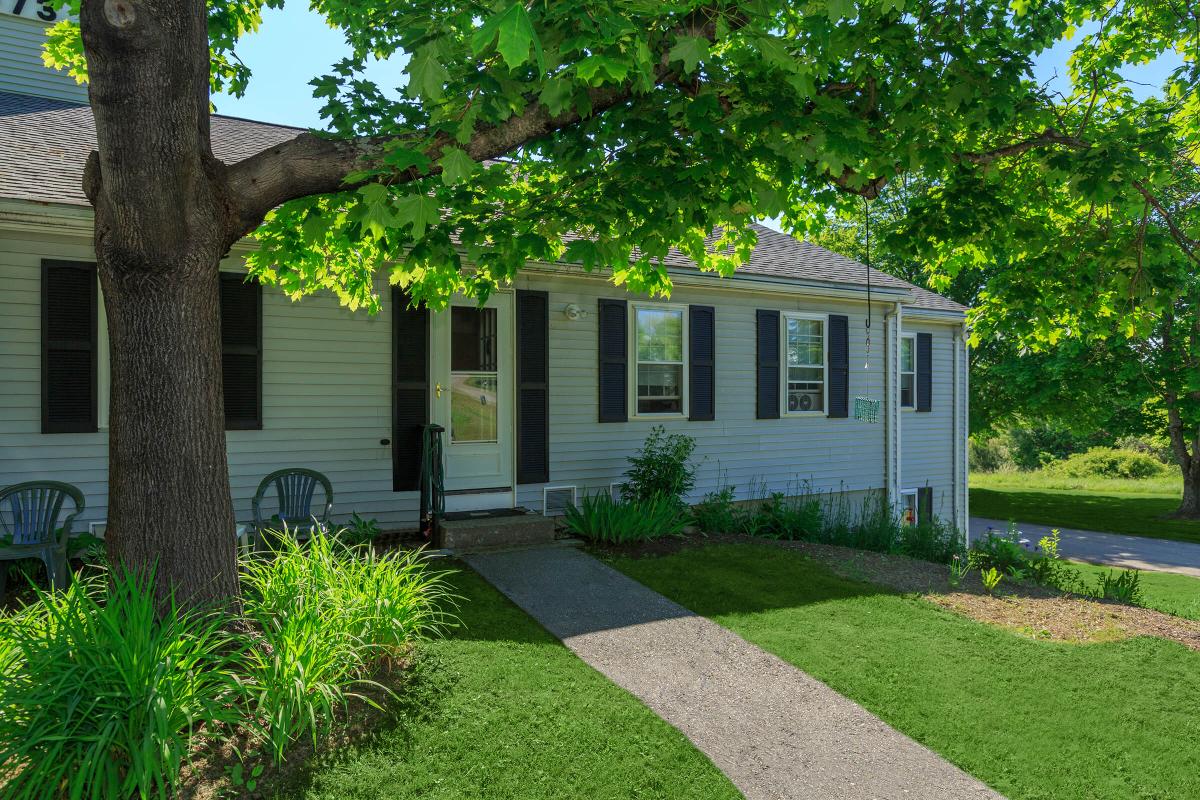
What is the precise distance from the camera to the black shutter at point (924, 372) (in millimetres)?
13555

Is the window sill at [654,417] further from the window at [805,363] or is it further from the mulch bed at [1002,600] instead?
the window at [805,363]

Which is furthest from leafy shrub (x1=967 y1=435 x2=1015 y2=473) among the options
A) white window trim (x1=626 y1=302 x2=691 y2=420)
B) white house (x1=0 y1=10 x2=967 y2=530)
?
white window trim (x1=626 y1=302 x2=691 y2=420)

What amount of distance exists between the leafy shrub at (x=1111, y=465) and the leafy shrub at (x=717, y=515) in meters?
25.0

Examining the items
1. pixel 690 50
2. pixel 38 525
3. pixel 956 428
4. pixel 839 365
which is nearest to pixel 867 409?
pixel 839 365

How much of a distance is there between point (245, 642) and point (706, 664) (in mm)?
2722

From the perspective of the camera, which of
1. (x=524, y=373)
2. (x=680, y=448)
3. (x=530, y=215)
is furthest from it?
(x=680, y=448)

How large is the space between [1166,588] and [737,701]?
409 inches

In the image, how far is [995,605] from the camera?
655 cm

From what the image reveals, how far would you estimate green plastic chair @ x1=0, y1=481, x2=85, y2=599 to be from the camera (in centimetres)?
543

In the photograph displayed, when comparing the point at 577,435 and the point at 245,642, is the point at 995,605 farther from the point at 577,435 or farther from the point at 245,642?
the point at 245,642

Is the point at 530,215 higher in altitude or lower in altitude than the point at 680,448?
higher

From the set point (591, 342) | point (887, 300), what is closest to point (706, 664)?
point (591, 342)

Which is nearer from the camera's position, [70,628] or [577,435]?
[70,628]

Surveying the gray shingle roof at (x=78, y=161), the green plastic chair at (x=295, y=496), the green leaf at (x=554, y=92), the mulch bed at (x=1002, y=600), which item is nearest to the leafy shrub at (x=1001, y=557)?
the mulch bed at (x=1002, y=600)
